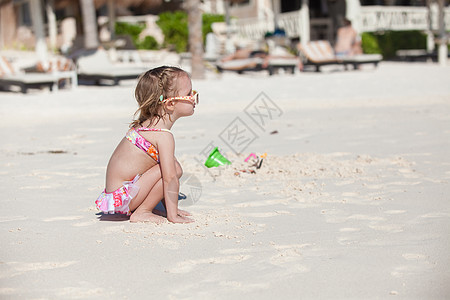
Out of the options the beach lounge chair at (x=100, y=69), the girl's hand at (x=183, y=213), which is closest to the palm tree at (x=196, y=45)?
the beach lounge chair at (x=100, y=69)

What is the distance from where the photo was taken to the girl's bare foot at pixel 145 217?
319cm

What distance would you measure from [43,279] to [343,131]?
15.8 feet

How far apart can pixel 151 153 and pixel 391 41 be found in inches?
863

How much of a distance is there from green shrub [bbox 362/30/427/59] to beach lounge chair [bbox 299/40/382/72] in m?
5.45

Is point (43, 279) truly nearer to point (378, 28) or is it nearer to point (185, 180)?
point (185, 180)

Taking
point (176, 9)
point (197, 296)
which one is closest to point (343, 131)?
point (197, 296)

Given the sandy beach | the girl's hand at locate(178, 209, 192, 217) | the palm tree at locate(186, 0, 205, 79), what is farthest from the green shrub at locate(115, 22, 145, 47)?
the girl's hand at locate(178, 209, 192, 217)

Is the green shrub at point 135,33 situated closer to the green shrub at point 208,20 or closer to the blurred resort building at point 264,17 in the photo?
the blurred resort building at point 264,17

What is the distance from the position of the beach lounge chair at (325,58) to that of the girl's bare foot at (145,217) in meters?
13.7

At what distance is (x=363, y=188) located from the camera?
13.0 ft

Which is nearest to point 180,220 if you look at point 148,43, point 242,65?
point 242,65

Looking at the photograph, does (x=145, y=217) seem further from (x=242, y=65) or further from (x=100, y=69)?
(x=242, y=65)

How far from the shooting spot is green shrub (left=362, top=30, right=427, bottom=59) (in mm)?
21891

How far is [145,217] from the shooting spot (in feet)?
10.5
